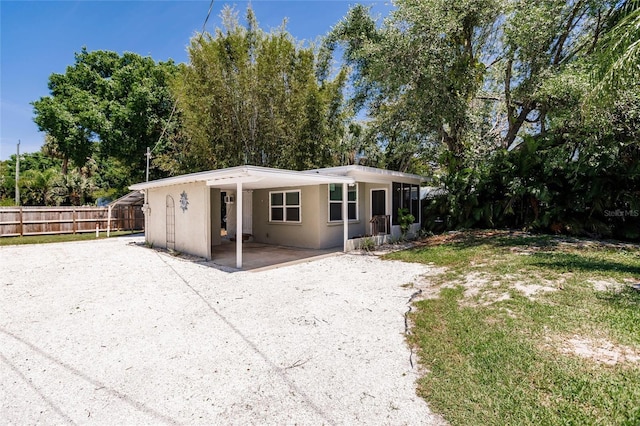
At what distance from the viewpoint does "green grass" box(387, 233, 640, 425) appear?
2346 mm

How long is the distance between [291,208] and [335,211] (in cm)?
150

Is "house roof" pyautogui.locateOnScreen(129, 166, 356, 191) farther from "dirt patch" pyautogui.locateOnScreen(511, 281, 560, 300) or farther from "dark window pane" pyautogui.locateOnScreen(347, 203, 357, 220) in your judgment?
"dirt patch" pyautogui.locateOnScreen(511, 281, 560, 300)

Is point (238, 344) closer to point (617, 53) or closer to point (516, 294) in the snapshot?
point (516, 294)

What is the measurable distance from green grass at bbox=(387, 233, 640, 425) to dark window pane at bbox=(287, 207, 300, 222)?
18.4 ft

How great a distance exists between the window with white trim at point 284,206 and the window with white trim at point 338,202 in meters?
1.09

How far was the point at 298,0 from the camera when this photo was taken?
32.0 ft

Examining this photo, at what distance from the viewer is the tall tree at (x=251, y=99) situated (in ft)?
45.2

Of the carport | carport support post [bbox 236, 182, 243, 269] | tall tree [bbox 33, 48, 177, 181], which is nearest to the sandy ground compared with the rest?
carport support post [bbox 236, 182, 243, 269]

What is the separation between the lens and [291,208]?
10.9m

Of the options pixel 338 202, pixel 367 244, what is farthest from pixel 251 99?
pixel 367 244

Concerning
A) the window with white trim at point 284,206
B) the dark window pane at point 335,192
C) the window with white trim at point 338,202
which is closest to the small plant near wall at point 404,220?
the window with white trim at point 338,202

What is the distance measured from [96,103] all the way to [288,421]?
22.9 meters

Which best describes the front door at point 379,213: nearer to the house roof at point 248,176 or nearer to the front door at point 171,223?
the house roof at point 248,176

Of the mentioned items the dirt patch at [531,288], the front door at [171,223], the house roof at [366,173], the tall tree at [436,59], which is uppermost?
the tall tree at [436,59]
